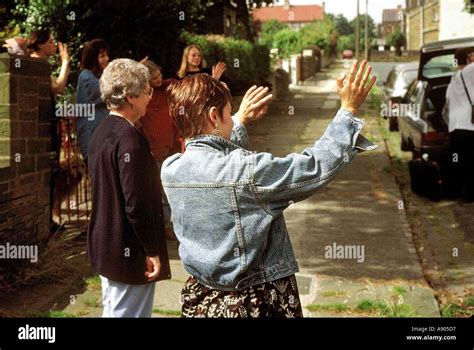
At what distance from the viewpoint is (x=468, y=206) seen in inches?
357

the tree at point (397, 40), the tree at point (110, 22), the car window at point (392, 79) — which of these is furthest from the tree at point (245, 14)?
the tree at point (397, 40)

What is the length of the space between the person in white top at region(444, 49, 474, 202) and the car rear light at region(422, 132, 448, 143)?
594 millimetres

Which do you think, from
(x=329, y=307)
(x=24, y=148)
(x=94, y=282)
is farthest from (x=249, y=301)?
(x=24, y=148)

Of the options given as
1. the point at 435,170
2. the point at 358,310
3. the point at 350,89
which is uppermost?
the point at 350,89

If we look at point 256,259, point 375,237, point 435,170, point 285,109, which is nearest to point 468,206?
point 435,170

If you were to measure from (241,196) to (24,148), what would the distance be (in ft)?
13.0

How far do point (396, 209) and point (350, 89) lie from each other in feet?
21.2

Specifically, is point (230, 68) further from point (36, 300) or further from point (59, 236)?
point (36, 300)

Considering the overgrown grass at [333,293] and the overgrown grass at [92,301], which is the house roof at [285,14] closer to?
the overgrown grass at [333,293]

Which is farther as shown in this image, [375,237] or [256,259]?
[375,237]

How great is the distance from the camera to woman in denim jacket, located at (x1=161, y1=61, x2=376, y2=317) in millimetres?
2578

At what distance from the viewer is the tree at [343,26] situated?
139ft

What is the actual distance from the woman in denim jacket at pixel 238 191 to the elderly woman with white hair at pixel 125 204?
830mm

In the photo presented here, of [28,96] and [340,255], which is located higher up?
[28,96]
